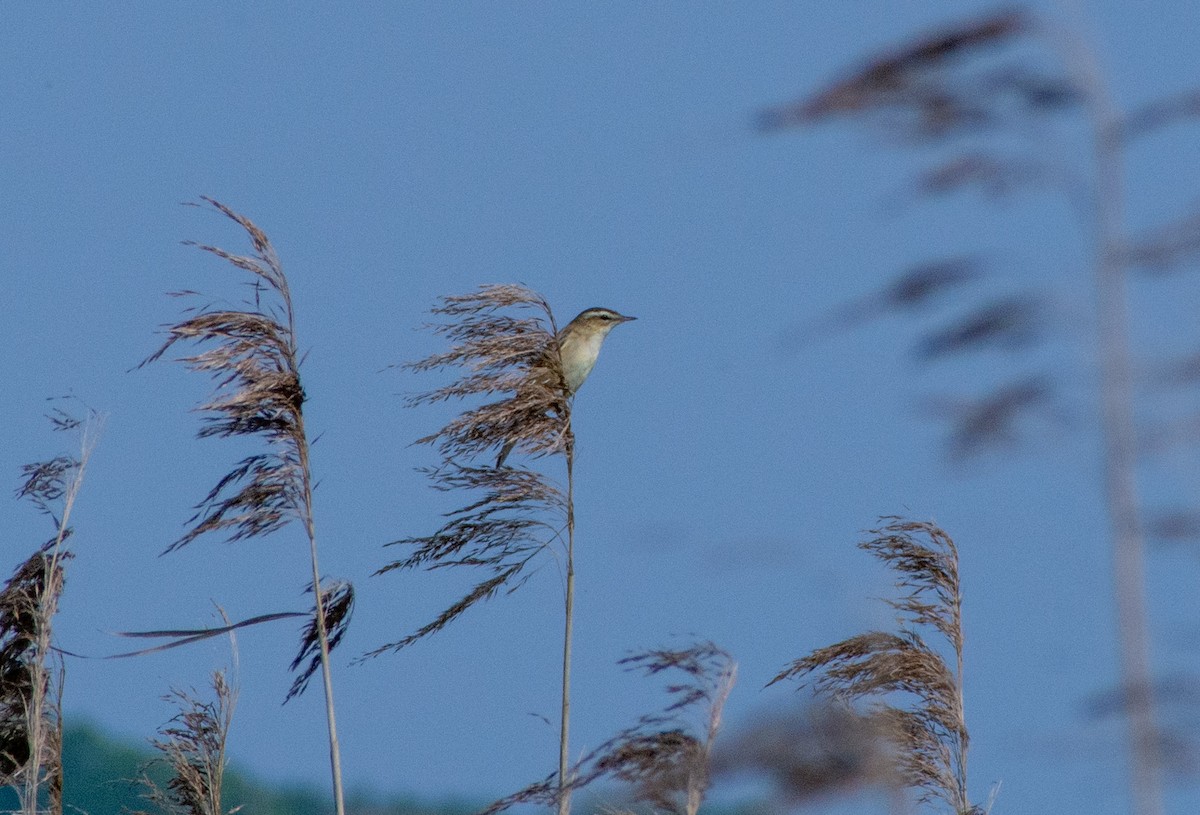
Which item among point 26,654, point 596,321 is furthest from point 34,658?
point 596,321

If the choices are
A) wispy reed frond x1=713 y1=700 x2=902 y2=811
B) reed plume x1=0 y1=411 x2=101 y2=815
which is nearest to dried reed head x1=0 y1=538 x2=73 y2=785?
reed plume x1=0 y1=411 x2=101 y2=815

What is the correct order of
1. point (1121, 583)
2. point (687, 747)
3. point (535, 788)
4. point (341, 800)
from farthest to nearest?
point (341, 800) < point (535, 788) < point (687, 747) < point (1121, 583)

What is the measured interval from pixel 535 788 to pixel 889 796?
5.50ft

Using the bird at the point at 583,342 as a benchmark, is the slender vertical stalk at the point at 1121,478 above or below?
below

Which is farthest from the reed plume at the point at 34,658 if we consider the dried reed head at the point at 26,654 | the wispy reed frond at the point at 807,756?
the wispy reed frond at the point at 807,756

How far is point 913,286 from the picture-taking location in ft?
8.98

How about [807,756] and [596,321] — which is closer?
[807,756]

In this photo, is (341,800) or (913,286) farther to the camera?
(341,800)

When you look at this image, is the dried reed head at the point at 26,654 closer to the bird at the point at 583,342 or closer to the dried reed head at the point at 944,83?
the bird at the point at 583,342

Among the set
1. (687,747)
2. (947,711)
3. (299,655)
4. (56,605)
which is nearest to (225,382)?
(299,655)

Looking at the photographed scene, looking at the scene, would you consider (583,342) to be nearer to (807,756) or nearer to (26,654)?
(26,654)

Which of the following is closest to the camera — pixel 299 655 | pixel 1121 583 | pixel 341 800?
pixel 1121 583

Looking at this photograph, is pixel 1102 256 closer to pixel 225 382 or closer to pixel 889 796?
pixel 889 796

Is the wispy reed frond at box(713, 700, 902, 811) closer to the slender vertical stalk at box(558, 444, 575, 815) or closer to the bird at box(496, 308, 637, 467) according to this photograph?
the slender vertical stalk at box(558, 444, 575, 815)
